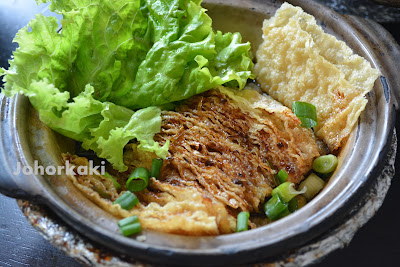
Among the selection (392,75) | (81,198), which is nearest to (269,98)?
(392,75)

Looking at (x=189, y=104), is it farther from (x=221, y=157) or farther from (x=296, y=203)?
(x=296, y=203)

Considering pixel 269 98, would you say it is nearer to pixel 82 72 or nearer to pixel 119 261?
pixel 82 72

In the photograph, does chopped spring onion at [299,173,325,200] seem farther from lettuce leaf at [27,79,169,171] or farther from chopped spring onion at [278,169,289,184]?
lettuce leaf at [27,79,169,171]

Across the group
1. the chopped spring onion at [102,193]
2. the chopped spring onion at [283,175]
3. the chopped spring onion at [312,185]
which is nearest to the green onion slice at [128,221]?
the chopped spring onion at [102,193]

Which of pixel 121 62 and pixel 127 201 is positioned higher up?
pixel 121 62

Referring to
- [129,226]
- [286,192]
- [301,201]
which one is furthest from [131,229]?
[301,201]

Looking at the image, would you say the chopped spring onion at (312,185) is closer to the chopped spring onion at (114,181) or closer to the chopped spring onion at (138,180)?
the chopped spring onion at (138,180)

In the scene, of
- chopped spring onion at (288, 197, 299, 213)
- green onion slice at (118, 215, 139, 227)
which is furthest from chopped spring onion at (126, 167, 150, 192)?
chopped spring onion at (288, 197, 299, 213)
